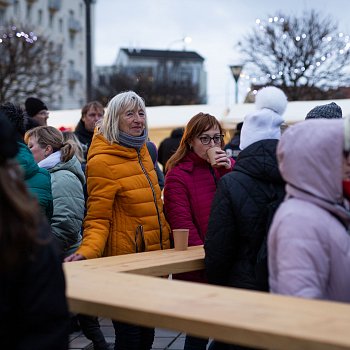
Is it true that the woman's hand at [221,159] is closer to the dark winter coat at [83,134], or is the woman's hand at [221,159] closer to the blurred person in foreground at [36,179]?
the blurred person in foreground at [36,179]

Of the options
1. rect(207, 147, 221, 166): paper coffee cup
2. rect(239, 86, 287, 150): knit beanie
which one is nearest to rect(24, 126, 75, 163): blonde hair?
rect(207, 147, 221, 166): paper coffee cup

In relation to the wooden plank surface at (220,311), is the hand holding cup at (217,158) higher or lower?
higher

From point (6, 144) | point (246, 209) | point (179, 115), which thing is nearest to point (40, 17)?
point (179, 115)

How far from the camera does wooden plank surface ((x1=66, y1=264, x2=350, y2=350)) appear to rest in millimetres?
2404

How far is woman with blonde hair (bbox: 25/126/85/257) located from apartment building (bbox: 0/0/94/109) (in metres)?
56.2

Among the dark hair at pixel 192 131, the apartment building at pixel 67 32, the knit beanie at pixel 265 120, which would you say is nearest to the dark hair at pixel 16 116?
the dark hair at pixel 192 131

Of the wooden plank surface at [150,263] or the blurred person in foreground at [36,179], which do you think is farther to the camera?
the blurred person in foreground at [36,179]

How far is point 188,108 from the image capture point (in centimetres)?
1518

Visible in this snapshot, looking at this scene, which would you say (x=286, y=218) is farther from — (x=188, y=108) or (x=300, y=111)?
→ (x=188, y=108)

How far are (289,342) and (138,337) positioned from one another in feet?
8.65

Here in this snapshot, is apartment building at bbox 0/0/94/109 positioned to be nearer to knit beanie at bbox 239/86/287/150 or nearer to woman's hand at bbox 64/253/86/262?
woman's hand at bbox 64/253/86/262

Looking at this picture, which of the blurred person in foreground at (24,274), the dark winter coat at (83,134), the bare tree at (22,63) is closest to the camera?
the blurred person in foreground at (24,274)

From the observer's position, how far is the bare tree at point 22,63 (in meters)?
35.1

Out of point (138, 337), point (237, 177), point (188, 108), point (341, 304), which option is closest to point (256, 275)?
point (237, 177)
